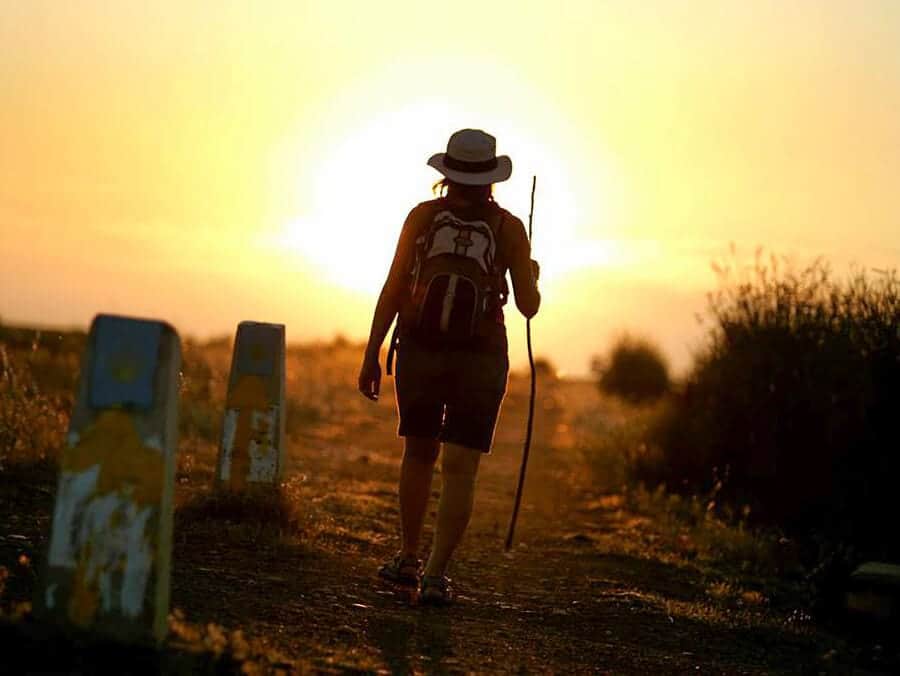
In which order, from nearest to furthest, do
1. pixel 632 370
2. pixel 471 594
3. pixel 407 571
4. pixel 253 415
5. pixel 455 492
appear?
pixel 455 492 → pixel 407 571 → pixel 471 594 → pixel 253 415 → pixel 632 370

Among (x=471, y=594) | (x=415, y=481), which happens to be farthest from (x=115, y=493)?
(x=471, y=594)

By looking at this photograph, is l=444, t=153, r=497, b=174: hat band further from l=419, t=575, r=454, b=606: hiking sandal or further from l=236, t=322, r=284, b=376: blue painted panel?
l=236, t=322, r=284, b=376: blue painted panel

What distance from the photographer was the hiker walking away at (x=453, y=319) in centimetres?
746

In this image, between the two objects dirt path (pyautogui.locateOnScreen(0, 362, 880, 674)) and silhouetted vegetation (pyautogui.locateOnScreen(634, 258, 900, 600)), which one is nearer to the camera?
dirt path (pyautogui.locateOnScreen(0, 362, 880, 674))

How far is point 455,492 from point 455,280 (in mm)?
1107

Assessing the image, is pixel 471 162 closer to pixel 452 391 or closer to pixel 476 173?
pixel 476 173

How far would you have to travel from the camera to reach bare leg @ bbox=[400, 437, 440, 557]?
7.84 m

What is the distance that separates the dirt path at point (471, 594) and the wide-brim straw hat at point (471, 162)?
2.30 meters

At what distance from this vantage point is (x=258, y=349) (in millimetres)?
9992

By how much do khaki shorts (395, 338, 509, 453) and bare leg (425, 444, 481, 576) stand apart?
0.21 feet

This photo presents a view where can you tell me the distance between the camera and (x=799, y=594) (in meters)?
10.7

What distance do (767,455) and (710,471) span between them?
1.32 meters

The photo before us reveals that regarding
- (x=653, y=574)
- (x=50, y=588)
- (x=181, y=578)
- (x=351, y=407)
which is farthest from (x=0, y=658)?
(x=351, y=407)

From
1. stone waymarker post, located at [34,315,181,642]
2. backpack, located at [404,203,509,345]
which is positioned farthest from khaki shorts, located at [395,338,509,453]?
stone waymarker post, located at [34,315,181,642]
